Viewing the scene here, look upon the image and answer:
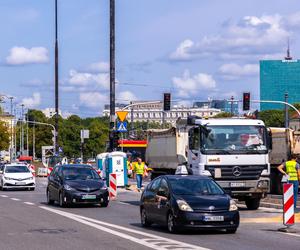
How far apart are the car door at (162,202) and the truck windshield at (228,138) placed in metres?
6.19

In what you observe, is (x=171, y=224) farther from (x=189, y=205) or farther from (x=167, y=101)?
(x=167, y=101)

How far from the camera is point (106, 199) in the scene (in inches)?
1136

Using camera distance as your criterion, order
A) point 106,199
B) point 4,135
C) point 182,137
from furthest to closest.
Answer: point 4,135
point 182,137
point 106,199

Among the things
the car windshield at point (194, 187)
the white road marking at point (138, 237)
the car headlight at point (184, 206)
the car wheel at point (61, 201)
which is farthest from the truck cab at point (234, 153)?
the car headlight at point (184, 206)

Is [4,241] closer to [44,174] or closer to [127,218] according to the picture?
[127,218]

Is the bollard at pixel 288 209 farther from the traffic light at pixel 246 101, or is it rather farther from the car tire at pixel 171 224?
the traffic light at pixel 246 101

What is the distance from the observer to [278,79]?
147 metres

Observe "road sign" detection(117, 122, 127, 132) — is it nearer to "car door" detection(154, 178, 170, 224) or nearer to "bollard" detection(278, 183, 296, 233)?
"car door" detection(154, 178, 170, 224)

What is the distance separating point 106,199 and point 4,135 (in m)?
77.4

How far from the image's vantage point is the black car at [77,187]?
28.5 metres

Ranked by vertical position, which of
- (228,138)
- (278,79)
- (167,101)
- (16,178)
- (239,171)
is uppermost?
(278,79)

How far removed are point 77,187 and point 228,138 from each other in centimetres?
607

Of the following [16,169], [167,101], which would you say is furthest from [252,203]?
[167,101]

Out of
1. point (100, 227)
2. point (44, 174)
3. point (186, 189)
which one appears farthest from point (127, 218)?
point (44, 174)
